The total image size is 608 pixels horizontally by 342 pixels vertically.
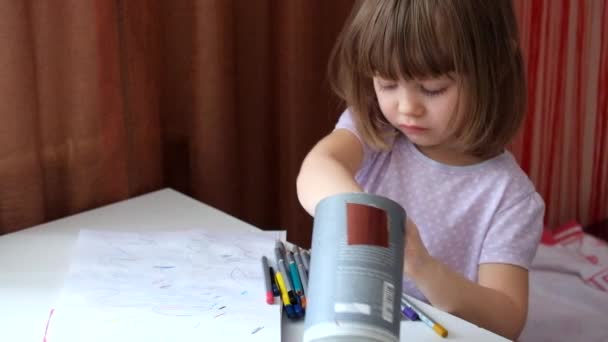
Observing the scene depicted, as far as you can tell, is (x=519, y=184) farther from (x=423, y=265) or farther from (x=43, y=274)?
(x=43, y=274)

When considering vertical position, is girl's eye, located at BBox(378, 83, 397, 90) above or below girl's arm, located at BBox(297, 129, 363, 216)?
above

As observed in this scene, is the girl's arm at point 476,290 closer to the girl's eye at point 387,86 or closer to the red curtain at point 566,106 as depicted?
the girl's eye at point 387,86

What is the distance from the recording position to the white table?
825 millimetres

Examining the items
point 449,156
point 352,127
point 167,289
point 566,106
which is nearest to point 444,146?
point 449,156

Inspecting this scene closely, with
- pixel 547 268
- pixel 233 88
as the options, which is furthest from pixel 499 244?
pixel 547 268

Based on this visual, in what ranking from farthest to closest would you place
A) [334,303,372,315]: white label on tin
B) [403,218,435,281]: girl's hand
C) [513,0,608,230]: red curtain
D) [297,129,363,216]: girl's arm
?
[513,0,608,230]: red curtain → [297,129,363,216]: girl's arm → [403,218,435,281]: girl's hand → [334,303,372,315]: white label on tin

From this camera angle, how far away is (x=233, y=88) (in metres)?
1.33

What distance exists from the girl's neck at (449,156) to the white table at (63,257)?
0.27m

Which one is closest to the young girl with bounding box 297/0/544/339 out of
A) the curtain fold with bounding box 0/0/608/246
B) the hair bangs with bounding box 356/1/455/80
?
the hair bangs with bounding box 356/1/455/80

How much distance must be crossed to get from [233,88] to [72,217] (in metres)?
0.36

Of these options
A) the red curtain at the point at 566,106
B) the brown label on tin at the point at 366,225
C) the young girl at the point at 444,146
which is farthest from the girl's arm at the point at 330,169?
the red curtain at the point at 566,106

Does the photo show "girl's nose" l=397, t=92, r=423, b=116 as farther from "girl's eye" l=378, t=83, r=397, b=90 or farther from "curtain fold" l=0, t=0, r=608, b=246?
"curtain fold" l=0, t=0, r=608, b=246

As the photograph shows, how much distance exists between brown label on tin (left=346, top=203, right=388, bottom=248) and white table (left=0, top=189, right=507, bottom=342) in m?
0.19

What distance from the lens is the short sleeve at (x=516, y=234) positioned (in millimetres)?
986
